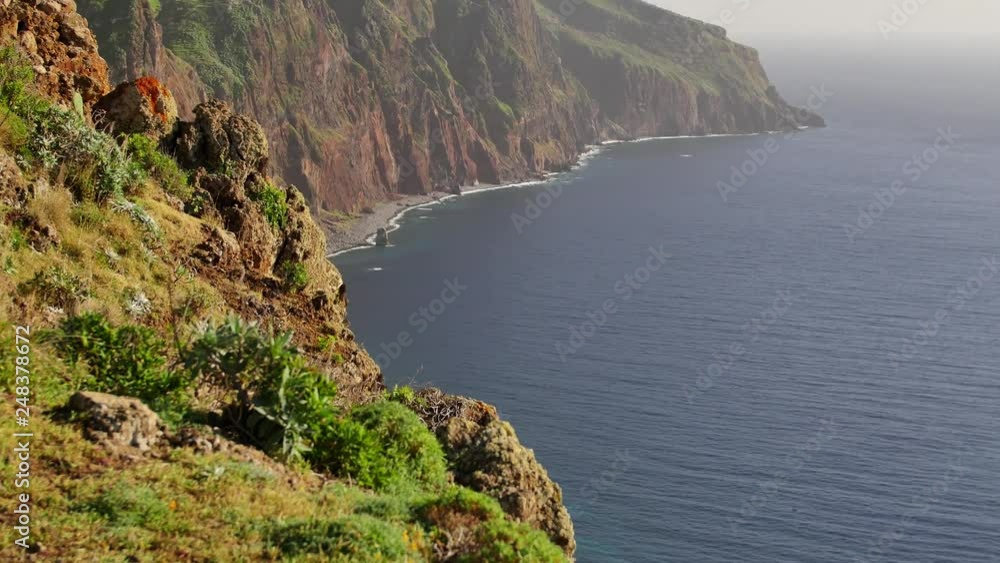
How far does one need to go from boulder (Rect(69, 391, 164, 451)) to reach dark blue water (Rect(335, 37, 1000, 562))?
168 feet

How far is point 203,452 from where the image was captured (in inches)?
538

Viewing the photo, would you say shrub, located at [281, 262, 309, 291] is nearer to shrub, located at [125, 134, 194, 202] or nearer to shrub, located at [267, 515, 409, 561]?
shrub, located at [125, 134, 194, 202]

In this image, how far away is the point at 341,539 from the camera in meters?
11.9

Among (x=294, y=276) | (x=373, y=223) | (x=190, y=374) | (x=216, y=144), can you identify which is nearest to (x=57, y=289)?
(x=190, y=374)

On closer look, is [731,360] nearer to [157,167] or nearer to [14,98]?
[157,167]

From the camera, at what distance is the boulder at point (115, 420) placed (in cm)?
1296

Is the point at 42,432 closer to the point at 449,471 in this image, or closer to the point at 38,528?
the point at 38,528

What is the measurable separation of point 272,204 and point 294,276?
216cm

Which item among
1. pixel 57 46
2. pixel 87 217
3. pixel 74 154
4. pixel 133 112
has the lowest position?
pixel 87 217

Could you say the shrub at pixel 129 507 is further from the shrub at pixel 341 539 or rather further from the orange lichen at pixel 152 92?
the orange lichen at pixel 152 92

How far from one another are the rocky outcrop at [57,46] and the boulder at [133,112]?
76 centimetres

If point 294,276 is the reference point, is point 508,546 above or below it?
below

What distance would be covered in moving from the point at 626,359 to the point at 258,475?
8519cm

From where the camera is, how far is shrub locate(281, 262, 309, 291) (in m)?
23.1
